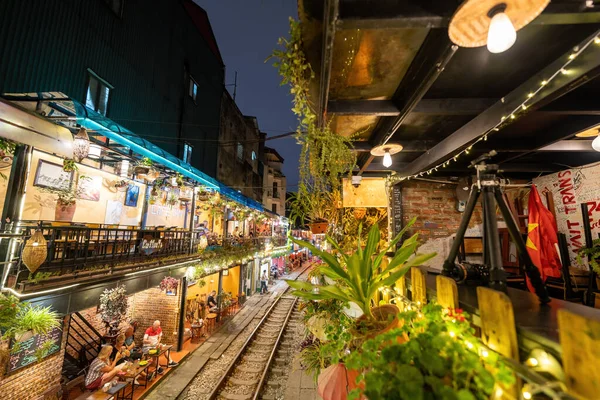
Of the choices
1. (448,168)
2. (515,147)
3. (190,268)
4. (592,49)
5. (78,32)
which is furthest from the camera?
(190,268)

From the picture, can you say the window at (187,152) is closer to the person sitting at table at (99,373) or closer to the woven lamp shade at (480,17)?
the person sitting at table at (99,373)

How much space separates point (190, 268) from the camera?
10.5 m

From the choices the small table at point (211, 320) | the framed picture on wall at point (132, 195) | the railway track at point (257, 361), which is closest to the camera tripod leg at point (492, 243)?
the railway track at point (257, 361)

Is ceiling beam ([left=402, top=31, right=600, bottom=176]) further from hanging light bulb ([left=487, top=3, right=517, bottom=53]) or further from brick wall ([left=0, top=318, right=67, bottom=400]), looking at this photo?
brick wall ([left=0, top=318, right=67, bottom=400])

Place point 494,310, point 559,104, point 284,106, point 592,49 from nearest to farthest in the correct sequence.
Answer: point 494,310 → point 592,49 → point 559,104 → point 284,106

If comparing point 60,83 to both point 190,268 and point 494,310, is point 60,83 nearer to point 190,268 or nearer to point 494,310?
point 190,268

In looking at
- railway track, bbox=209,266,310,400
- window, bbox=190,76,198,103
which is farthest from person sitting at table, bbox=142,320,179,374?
window, bbox=190,76,198,103

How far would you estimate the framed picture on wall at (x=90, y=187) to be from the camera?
21.7 ft

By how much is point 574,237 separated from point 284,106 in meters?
130

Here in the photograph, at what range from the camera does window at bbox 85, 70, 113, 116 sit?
8273 millimetres

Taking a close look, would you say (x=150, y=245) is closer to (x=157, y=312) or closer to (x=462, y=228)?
(x=157, y=312)

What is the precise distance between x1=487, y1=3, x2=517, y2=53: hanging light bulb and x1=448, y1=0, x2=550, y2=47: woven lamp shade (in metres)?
0.04

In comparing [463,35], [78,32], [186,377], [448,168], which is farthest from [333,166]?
[78,32]

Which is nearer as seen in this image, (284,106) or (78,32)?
(78,32)
